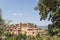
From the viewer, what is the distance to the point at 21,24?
5725cm

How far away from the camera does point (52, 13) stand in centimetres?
2009

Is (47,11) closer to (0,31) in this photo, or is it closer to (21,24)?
(0,31)

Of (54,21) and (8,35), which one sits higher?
(54,21)

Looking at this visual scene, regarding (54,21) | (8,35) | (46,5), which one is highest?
(46,5)

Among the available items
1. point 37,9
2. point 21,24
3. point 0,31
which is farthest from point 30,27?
point 37,9

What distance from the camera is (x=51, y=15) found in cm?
2009

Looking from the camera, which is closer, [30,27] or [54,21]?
[54,21]

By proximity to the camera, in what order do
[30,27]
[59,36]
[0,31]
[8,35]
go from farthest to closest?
[30,27] → [0,31] → [8,35] → [59,36]

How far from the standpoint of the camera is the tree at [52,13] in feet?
65.4

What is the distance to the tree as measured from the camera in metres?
19.9

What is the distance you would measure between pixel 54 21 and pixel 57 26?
501 millimetres

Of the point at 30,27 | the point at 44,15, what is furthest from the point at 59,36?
the point at 30,27

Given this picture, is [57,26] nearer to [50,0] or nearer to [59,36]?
[59,36]

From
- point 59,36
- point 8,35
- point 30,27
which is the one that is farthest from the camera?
point 30,27
